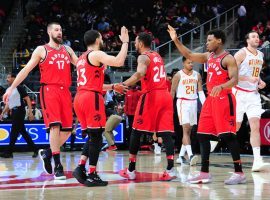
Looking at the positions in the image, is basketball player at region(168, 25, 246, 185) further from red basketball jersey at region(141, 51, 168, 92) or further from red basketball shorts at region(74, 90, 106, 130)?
red basketball shorts at region(74, 90, 106, 130)

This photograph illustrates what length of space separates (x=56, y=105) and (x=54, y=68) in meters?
0.57

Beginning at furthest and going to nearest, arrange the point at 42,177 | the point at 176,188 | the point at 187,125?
1. the point at 187,125
2. the point at 42,177
3. the point at 176,188

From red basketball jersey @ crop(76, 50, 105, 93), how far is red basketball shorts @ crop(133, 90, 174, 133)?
3.19 ft

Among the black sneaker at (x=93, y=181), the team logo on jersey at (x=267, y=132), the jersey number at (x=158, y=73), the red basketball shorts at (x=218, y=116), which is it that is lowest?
the black sneaker at (x=93, y=181)

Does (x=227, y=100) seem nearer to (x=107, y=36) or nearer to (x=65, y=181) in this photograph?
(x=65, y=181)

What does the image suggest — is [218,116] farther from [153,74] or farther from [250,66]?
[250,66]

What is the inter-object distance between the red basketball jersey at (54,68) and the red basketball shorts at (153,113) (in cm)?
126

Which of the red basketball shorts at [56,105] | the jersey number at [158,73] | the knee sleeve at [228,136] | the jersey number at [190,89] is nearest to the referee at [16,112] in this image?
the jersey number at [190,89]

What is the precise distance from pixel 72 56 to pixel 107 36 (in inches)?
572

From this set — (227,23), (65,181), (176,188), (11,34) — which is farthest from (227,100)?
(11,34)

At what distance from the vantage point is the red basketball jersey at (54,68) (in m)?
10.7

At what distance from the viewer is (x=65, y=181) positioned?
33.5 ft

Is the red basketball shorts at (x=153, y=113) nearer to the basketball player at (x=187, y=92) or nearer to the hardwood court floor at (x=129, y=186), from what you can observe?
the hardwood court floor at (x=129, y=186)

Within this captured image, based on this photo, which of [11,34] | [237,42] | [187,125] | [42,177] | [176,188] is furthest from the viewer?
[11,34]
